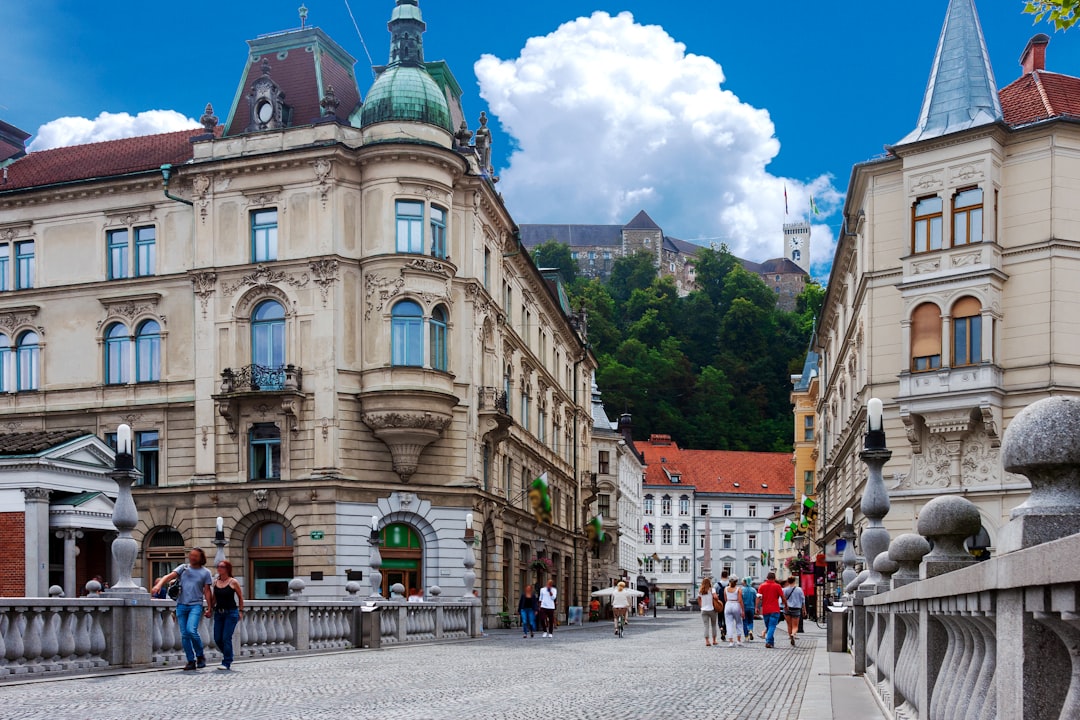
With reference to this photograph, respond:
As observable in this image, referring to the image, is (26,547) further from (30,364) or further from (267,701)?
(267,701)

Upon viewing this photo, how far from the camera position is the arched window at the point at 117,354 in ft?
131

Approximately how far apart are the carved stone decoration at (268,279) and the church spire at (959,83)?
60.1ft

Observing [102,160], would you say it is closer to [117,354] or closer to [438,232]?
[117,354]

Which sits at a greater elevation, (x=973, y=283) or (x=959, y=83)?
(x=959, y=83)

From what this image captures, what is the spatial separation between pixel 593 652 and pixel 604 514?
171 ft

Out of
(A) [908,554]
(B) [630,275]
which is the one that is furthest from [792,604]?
(B) [630,275]

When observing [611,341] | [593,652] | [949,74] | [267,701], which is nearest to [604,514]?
[611,341]

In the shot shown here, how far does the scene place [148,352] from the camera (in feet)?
131

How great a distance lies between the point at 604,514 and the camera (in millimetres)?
75188

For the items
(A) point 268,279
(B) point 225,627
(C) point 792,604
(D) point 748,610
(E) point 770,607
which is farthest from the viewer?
(A) point 268,279

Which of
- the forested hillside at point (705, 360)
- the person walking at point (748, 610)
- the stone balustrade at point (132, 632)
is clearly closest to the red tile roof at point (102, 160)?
the stone balustrade at point (132, 632)

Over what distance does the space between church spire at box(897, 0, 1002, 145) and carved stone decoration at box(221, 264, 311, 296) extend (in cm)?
1831

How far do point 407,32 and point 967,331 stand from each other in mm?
20390

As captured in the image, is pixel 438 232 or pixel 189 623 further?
pixel 438 232
